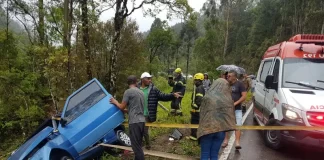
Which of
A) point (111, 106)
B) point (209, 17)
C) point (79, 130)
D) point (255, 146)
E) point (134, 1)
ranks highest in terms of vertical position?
point (209, 17)

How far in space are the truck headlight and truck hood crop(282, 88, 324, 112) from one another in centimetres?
7

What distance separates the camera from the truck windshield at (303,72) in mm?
5554

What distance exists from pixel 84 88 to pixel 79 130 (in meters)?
0.89

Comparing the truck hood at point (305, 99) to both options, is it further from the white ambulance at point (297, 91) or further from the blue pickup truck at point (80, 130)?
the blue pickup truck at point (80, 130)

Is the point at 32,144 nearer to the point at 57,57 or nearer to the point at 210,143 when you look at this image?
the point at 210,143

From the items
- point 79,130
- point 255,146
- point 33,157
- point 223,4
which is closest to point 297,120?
point 255,146

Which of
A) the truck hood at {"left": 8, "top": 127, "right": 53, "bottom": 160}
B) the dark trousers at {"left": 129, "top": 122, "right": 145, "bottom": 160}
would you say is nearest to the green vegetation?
the dark trousers at {"left": 129, "top": 122, "right": 145, "bottom": 160}

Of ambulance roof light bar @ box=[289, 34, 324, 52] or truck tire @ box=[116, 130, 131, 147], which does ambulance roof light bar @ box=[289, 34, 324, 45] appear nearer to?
ambulance roof light bar @ box=[289, 34, 324, 52]

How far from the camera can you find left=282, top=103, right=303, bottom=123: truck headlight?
482cm

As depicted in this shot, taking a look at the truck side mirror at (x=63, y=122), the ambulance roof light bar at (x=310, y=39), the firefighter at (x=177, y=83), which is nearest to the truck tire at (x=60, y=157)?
the truck side mirror at (x=63, y=122)

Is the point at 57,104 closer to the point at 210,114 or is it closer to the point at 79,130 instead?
the point at 79,130

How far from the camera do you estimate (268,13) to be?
48.8m

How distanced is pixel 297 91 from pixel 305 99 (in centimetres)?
40

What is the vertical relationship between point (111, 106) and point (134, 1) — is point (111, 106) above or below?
below
